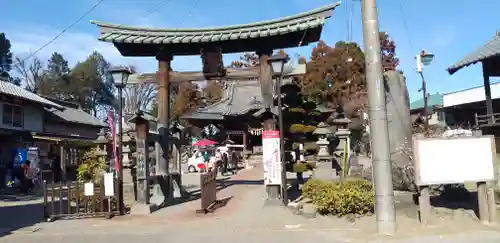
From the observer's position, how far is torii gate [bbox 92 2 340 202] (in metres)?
13.9

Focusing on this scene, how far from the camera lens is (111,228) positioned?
1006 cm

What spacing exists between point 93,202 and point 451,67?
12958 mm

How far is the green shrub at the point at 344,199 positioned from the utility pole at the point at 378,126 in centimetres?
184

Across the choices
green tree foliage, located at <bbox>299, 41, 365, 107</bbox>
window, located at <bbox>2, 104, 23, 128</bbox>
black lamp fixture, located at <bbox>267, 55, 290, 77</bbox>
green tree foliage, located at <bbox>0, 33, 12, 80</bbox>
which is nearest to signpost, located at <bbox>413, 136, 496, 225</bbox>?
black lamp fixture, located at <bbox>267, 55, 290, 77</bbox>

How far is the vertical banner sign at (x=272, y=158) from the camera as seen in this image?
39.9 ft

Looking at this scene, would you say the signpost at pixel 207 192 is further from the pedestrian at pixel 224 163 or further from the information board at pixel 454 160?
the pedestrian at pixel 224 163

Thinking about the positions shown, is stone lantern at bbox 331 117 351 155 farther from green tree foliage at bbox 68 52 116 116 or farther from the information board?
green tree foliage at bbox 68 52 116 116

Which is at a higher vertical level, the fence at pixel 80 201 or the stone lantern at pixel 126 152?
the stone lantern at pixel 126 152

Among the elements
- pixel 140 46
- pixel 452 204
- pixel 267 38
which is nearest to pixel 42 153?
pixel 140 46

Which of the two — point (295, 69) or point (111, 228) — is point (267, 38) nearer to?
point (295, 69)

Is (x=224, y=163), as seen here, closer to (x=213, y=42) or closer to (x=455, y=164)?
(x=213, y=42)

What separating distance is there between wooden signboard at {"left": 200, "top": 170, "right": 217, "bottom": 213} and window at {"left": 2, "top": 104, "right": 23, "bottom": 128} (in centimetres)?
1599

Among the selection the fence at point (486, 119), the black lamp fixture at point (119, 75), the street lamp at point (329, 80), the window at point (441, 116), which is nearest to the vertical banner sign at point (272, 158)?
the black lamp fixture at point (119, 75)

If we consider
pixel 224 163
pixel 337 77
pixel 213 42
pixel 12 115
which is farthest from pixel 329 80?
pixel 213 42
